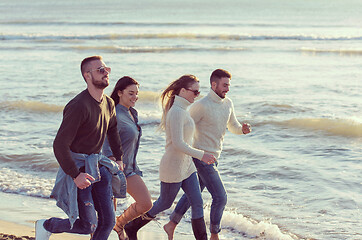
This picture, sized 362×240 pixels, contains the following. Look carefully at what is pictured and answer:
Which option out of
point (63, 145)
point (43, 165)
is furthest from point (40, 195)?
point (63, 145)

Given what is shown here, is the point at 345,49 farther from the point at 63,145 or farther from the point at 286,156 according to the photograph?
the point at 63,145

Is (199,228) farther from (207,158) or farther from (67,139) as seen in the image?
(67,139)

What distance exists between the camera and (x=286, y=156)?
10.4m

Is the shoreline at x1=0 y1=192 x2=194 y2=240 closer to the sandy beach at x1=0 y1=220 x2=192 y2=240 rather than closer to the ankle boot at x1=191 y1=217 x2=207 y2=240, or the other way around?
the sandy beach at x1=0 y1=220 x2=192 y2=240

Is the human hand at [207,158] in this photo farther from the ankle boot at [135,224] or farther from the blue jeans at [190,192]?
the ankle boot at [135,224]

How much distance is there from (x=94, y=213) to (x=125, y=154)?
0.90 m

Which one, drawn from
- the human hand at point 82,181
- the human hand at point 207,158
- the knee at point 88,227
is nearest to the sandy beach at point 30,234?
the knee at point 88,227

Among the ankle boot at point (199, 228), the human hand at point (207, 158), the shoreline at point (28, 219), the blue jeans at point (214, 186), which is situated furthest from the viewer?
the shoreline at point (28, 219)

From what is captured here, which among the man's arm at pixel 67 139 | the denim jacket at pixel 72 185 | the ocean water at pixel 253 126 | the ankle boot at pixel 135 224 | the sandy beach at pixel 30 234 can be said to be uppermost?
the man's arm at pixel 67 139

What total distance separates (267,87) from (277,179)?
33.0 ft

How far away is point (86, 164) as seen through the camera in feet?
14.9

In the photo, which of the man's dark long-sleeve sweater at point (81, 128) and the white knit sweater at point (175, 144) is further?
the white knit sweater at point (175, 144)

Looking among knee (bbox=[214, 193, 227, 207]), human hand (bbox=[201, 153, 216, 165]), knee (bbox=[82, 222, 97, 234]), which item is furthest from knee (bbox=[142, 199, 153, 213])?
knee (bbox=[82, 222, 97, 234])

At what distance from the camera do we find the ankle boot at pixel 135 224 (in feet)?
18.5
